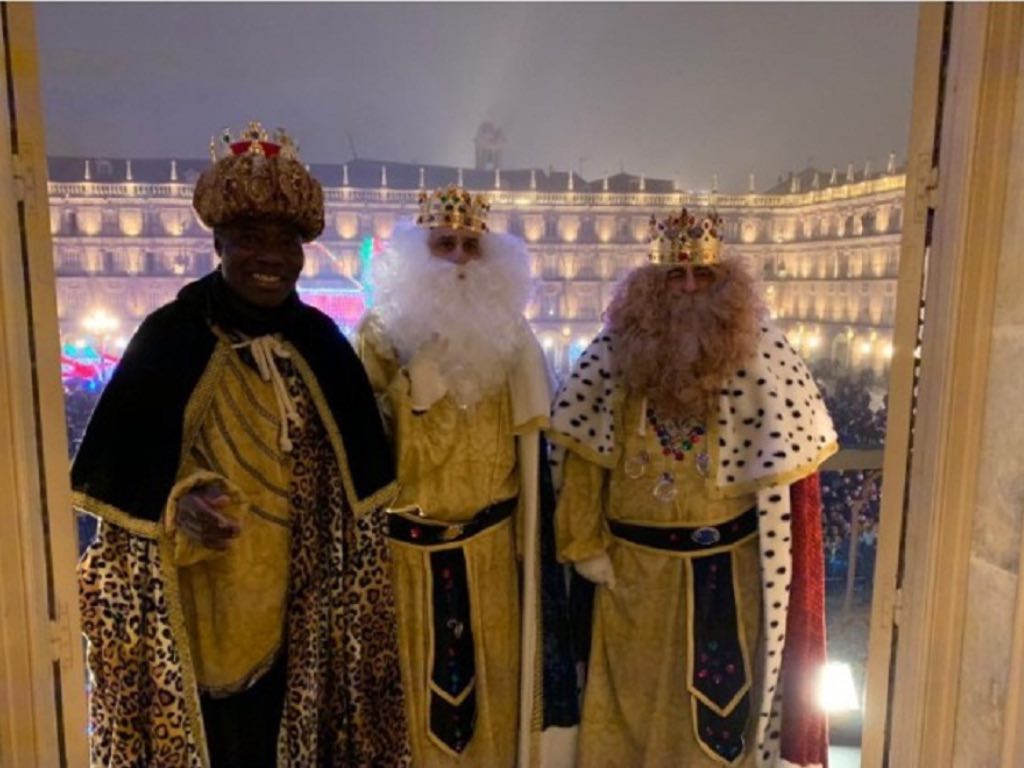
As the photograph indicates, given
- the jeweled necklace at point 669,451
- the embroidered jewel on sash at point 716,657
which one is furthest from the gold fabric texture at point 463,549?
the embroidered jewel on sash at point 716,657

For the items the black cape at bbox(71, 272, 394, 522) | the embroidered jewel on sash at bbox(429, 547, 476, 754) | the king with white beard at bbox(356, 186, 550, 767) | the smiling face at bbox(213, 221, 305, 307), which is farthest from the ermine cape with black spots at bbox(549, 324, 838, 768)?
the smiling face at bbox(213, 221, 305, 307)

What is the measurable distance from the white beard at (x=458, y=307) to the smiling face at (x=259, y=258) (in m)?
0.35

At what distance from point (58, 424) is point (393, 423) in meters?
0.70

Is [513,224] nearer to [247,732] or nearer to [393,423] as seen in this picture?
[393,423]

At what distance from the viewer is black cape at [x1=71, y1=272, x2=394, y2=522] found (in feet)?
4.56

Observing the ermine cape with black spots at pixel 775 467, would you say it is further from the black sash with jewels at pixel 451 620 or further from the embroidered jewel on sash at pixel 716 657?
the black sash with jewels at pixel 451 620

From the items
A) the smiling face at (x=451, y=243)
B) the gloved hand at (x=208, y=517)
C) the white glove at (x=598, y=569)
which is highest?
the smiling face at (x=451, y=243)

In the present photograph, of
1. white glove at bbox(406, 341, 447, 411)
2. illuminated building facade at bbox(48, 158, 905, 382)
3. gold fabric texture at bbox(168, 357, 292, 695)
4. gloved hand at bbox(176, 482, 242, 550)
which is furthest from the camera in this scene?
illuminated building facade at bbox(48, 158, 905, 382)

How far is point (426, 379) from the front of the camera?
1729 millimetres

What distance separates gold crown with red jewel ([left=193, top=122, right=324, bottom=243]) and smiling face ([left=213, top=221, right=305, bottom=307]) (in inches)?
0.7

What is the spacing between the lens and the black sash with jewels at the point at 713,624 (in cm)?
183

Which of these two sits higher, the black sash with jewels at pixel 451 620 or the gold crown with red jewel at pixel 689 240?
the gold crown with red jewel at pixel 689 240

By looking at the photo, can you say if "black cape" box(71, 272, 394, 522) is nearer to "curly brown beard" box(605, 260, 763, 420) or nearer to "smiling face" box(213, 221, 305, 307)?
"smiling face" box(213, 221, 305, 307)

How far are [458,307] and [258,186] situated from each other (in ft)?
1.73
